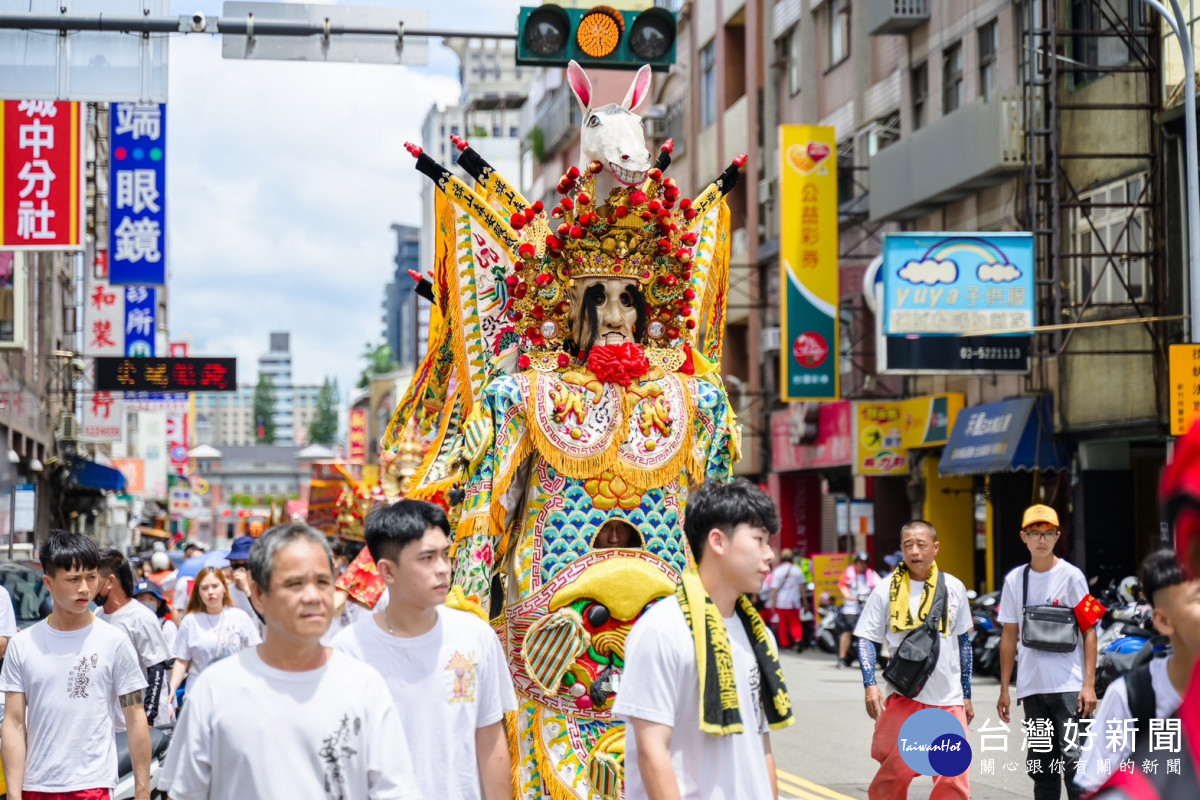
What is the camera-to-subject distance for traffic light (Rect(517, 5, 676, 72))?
35.3 feet

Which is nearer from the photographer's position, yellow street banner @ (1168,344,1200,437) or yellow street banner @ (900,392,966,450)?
yellow street banner @ (1168,344,1200,437)

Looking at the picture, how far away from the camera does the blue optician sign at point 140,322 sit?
34.8 meters

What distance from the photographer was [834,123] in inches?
1330

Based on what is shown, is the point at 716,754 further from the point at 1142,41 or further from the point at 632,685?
the point at 1142,41

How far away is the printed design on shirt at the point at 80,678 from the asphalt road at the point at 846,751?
19.3ft

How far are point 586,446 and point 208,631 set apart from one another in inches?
173

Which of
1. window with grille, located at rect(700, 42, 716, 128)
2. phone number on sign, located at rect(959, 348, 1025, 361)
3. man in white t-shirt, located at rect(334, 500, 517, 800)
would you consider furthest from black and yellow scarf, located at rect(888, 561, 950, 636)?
window with grille, located at rect(700, 42, 716, 128)

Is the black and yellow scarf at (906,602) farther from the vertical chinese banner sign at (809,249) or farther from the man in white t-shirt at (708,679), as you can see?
the vertical chinese banner sign at (809,249)

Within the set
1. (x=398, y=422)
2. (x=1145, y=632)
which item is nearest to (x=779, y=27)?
(x=1145, y=632)

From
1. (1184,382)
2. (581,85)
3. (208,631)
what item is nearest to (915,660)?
(581,85)

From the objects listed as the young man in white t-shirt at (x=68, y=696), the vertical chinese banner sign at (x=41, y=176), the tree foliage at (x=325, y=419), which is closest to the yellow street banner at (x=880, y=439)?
the vertical chinese banner sign at (x=41, y=176)

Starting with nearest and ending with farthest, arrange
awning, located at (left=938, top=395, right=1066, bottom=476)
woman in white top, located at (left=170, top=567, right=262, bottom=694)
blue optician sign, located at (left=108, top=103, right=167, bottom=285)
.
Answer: woman in white top, located at (left=170, top=567, right=262, bottom=694) → awning, located at (left=938, top=395, right=1066, bottom=476) → blue optician sign, located at (left=108, top=103, right=167, bottom=285)

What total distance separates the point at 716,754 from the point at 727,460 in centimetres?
369

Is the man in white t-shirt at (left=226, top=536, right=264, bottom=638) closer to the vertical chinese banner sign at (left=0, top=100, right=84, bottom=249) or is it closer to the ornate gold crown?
the ornate gold crown
